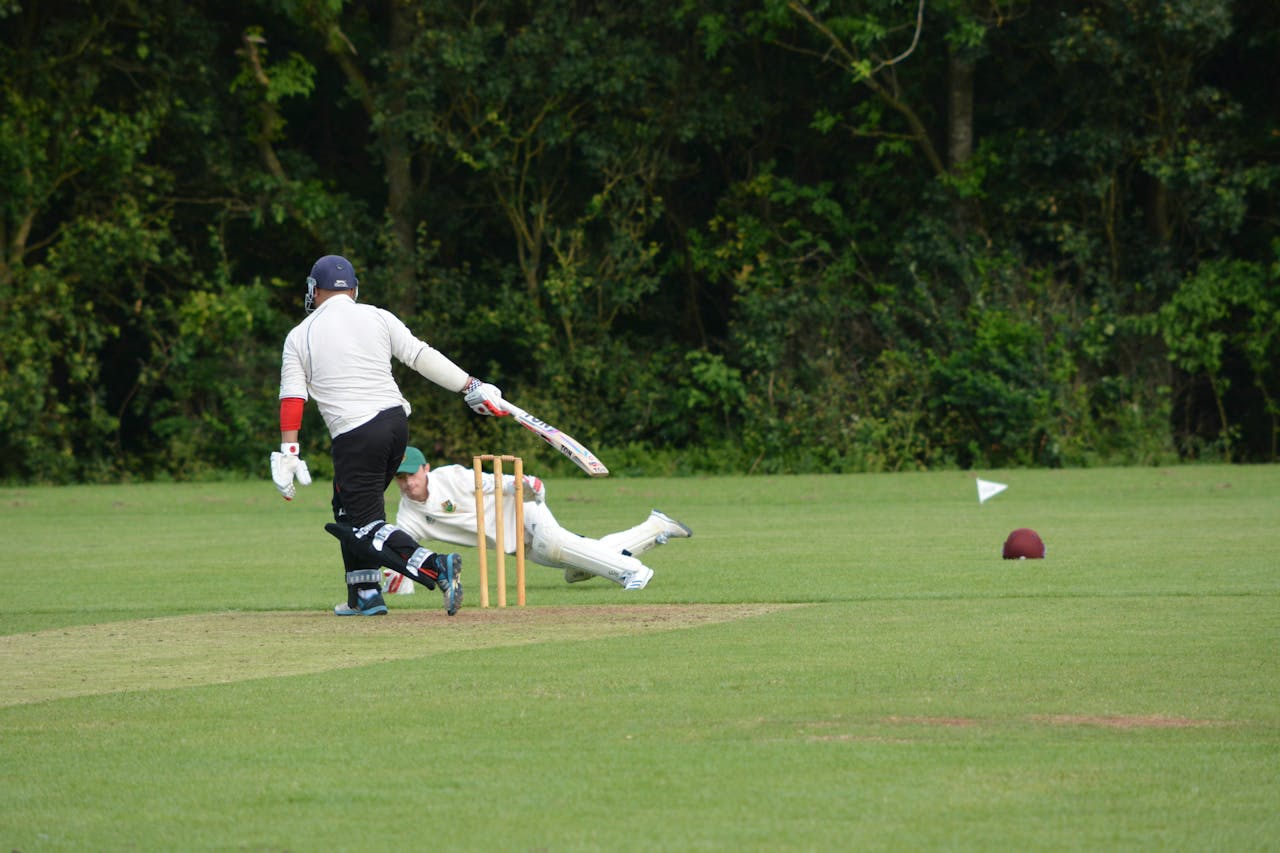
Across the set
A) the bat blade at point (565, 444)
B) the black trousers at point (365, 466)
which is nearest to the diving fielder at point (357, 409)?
the black trousers at point (365, 466)

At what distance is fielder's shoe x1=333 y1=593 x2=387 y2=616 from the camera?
10086 millimetres

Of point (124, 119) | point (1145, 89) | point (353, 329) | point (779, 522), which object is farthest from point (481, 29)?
point (353, 329)

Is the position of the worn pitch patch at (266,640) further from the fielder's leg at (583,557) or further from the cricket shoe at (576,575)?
the cricket shoe at (576,575)

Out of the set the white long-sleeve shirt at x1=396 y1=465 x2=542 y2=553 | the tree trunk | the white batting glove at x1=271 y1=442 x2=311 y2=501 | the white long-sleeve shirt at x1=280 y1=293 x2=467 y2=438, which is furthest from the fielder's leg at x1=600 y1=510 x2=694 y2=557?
the tree trunk

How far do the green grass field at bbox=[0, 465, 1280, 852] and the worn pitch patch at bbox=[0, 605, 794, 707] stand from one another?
0.13 feet

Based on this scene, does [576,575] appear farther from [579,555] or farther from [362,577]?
[362,577]

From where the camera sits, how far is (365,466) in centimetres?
991

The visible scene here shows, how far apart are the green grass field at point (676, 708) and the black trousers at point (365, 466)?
0.62 metres

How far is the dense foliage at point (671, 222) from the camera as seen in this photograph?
2848cm

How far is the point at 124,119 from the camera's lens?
2880 cm

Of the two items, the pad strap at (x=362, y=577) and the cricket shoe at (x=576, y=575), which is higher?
Result: the pad strap at (x=362, y=577)

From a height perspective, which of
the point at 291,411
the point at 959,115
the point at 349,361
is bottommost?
the point at 291,411

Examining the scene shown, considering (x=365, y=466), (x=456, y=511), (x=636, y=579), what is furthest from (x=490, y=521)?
(x=365, y=466)

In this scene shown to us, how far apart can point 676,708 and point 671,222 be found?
27080 mm
